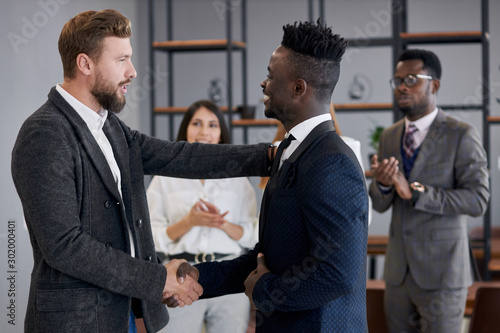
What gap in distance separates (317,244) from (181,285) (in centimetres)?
57

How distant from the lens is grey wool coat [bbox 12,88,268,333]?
1429 millimetres

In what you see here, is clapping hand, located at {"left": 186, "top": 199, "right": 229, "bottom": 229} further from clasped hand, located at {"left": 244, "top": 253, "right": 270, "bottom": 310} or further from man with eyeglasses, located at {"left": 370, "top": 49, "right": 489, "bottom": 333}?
clasped hand, located at {"left": 244, "top": 253, "right": 270, "bottom": 310}

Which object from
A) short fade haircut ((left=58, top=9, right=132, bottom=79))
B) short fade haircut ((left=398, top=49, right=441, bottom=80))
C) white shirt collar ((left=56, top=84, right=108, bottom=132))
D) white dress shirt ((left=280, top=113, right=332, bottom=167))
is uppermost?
short fade haircut ((left=398, top=49, right=441, bottom=80))

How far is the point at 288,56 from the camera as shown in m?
1.43

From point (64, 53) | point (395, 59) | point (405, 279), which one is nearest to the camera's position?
point (64, 53)

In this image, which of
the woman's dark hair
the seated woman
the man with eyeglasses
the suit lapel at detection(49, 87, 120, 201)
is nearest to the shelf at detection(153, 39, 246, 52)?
the woman's dark hair

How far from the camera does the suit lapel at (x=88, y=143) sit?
151 cm

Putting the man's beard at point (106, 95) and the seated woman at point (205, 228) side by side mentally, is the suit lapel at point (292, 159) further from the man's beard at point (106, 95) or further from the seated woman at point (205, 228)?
the seated woman at point (205, 228)

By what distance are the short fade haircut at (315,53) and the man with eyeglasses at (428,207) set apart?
1.38m

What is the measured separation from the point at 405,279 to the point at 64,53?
193 cm

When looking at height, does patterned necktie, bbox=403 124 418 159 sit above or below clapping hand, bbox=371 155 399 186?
above

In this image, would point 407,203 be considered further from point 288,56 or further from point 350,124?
point 350,124

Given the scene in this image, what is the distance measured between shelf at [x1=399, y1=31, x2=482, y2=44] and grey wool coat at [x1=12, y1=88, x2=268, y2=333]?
8.50 feet

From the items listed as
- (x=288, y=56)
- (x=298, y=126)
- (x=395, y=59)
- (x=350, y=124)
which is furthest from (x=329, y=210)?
(x=350, y=124)
